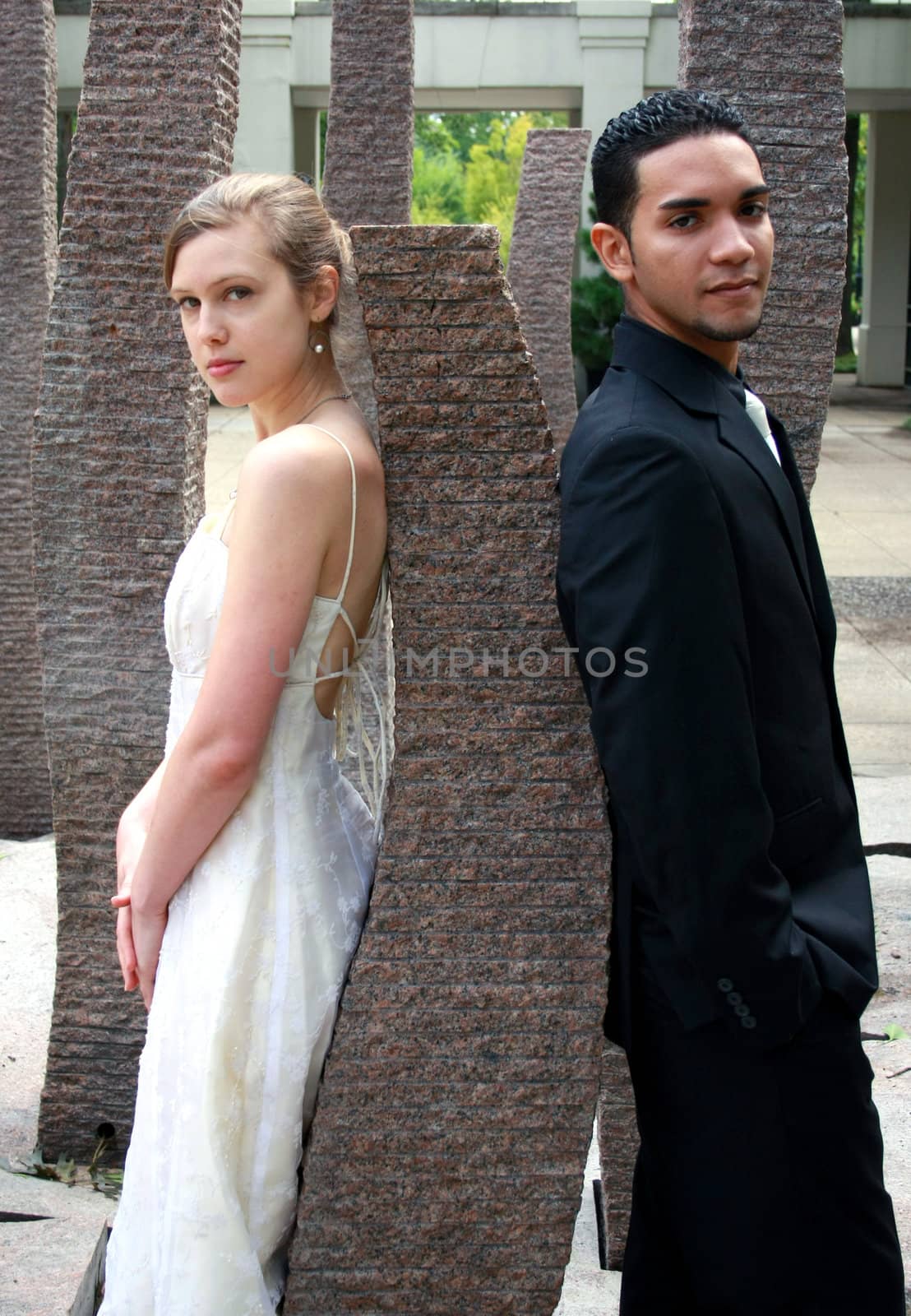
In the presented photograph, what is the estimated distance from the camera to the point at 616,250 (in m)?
1.89

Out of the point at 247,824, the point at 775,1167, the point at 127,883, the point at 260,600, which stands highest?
the point at 260,600

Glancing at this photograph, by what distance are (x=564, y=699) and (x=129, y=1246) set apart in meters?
0.95

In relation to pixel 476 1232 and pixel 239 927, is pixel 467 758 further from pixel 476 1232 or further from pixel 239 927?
pixel 476 1232

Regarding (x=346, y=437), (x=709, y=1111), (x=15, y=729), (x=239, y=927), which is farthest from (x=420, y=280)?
(x=15, y=729)

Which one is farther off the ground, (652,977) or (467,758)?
(467,758)

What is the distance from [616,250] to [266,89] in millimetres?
17142

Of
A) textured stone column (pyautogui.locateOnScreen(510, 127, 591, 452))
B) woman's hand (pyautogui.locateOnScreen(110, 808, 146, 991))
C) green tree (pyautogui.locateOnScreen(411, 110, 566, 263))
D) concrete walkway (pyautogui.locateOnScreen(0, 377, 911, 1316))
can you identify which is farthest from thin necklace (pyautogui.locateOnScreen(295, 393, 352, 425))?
green tree (pyautogui.locateOnScreen(411, 110, 566, 263))

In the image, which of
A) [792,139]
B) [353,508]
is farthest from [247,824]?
[792,139]

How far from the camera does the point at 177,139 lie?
9.93 feet

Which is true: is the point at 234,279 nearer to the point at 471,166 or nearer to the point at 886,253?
the point at 886,253

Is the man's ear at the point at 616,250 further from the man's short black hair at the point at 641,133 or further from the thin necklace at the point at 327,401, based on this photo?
the thin necklace at the point at 327,401

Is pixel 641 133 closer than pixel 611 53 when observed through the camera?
Yes

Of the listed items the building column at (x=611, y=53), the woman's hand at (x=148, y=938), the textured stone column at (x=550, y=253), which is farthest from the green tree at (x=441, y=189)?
the woman's hand at (x=148, y=938)

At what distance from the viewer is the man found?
5.49 feet
